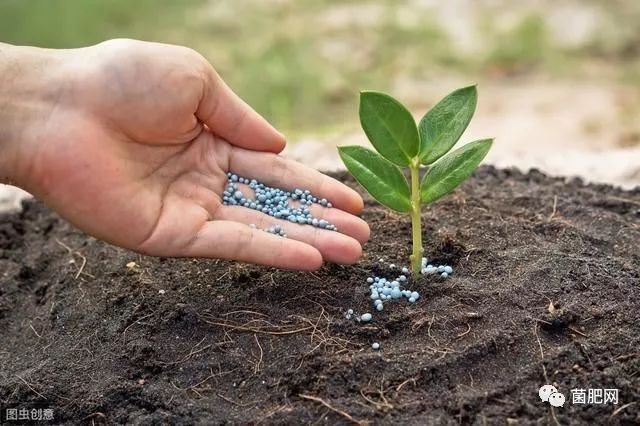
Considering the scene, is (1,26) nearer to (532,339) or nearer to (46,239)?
(46,239)

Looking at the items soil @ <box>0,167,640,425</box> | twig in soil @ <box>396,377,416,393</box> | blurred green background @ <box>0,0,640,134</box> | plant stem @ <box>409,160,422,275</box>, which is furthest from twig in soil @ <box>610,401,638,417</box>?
blurred green background @ <box>0,0,640,134</box>

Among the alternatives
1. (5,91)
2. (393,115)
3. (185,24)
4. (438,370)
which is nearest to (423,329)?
(438,370)

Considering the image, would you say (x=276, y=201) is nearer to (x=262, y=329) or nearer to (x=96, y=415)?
(x=262, y=329)

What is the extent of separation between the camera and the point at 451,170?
5.01ft

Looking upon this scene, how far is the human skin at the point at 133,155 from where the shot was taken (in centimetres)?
153

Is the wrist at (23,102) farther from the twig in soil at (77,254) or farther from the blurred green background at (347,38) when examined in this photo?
the blurred green background at (347,38)

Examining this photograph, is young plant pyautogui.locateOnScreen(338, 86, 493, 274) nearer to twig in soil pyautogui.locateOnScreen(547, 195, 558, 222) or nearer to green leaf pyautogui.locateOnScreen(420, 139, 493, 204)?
green leaf pyautogui.locateOnScreen(420, 139, 493, 204)

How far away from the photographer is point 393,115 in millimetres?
1492

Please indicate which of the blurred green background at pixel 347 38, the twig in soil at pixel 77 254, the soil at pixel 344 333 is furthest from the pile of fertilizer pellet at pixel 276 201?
the blurred green background at pixel 347 38

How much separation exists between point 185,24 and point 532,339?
3.10m

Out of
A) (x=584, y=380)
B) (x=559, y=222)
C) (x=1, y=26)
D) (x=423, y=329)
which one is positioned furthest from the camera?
(x=1, y=26)

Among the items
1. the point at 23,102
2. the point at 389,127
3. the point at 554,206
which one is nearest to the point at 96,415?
the point at 23,102

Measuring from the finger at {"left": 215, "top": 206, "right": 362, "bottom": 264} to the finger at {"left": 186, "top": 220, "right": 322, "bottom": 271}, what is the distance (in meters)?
0.03

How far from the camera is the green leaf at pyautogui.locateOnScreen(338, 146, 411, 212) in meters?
1.55
